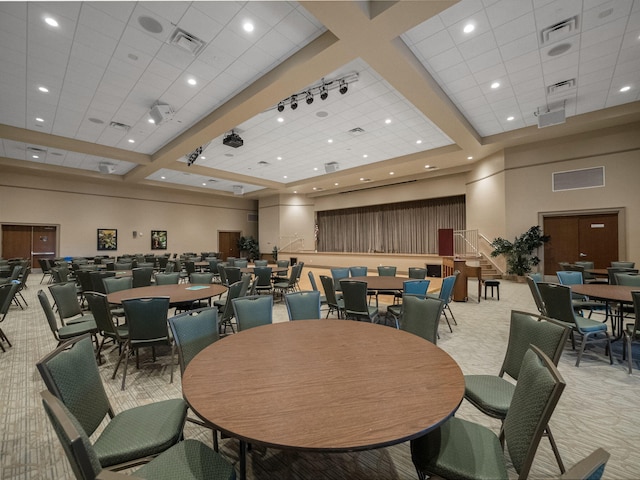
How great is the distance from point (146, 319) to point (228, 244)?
52.8ft

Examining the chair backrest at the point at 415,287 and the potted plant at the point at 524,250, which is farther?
the potted plant at the point at 524,250

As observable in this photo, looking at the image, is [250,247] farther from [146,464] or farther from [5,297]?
[146,464]

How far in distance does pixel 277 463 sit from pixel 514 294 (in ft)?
25.8

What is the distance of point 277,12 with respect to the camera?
4012 mm

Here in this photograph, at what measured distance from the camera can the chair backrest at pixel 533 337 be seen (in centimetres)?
183

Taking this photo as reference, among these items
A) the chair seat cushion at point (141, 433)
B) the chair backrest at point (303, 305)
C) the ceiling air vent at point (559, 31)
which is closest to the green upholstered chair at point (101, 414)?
the chair seat cushion at point (141, 433)

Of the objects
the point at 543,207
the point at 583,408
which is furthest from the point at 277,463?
the point at 543,207

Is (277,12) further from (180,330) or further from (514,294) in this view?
(514,294)

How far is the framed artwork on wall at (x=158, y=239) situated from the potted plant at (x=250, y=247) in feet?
14.2

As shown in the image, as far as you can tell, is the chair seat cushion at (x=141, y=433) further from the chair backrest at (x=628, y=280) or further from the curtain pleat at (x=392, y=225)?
the curtain pleat at (x=392, y=225)

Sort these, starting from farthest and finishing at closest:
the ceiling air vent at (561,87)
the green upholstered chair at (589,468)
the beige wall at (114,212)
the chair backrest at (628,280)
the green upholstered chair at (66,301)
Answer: the beige wall at (114,212)
the ceiling air vent at (561,87)
the chair backrest at (628,280)
the green upholstered chair at (66,301)
the green upholstered chair at (589,468)

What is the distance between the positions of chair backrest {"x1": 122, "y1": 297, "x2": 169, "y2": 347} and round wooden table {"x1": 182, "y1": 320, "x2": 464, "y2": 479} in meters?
1.28

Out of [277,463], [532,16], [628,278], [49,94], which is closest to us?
[277,463]

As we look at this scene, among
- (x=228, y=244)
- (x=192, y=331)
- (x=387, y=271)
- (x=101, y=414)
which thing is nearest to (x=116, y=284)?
(x=192, y=331)
